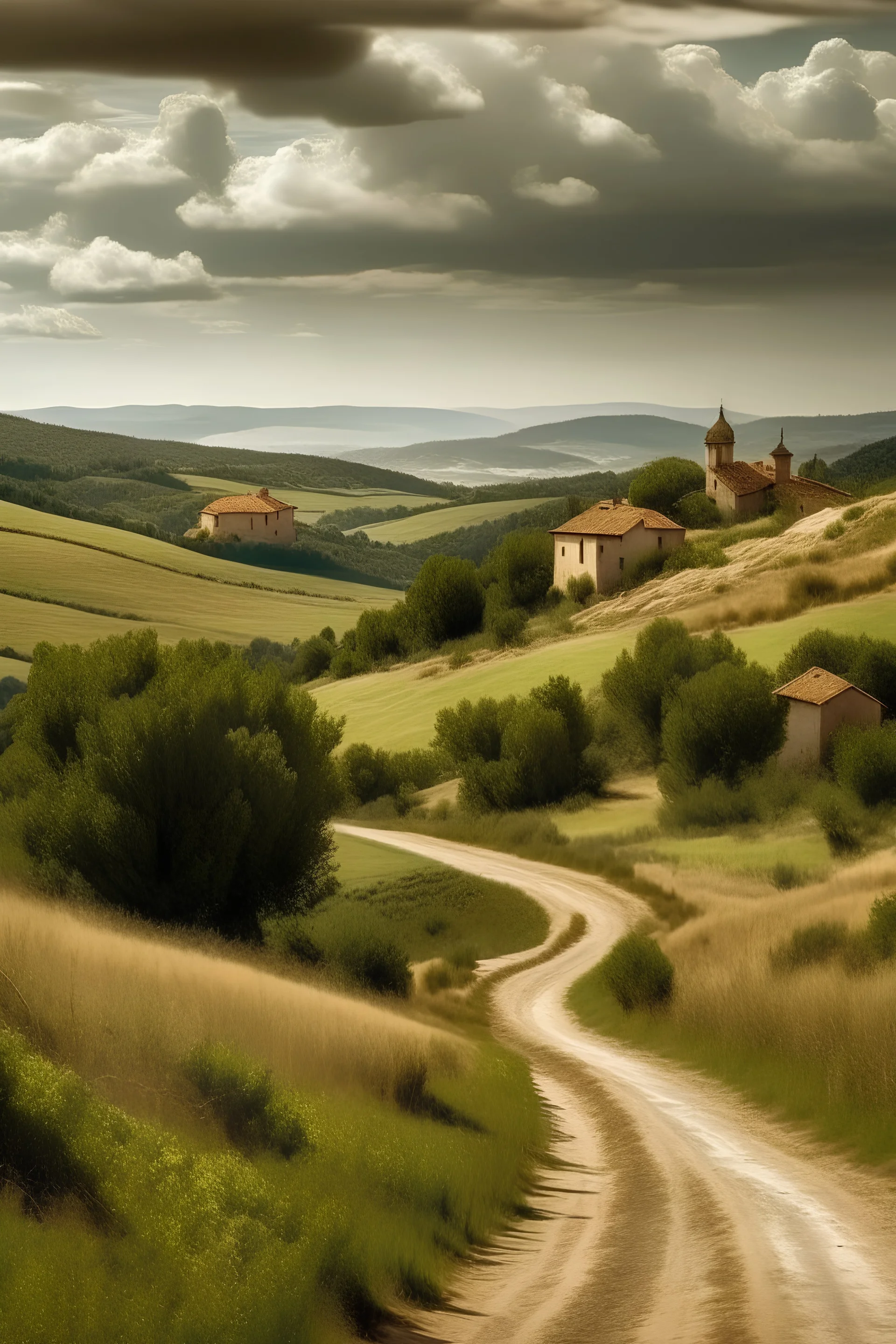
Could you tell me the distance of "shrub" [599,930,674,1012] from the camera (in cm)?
2270

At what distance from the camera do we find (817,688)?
46.6 meters

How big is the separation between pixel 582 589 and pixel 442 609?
33.1 ft

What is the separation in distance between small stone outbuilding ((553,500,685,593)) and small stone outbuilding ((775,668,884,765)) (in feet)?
120

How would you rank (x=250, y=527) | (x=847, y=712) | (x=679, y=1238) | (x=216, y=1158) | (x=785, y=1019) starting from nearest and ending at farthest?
(x=216, y=1158), (x=679, y=1238), (x=785, y=1019), (x=847, y=712), (x=250, y=527)

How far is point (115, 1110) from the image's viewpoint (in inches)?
339

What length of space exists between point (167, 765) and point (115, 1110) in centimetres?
1767

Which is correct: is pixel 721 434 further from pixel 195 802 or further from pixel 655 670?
pixel 195 802

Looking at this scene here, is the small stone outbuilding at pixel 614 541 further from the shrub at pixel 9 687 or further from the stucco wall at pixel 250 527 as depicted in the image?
the stucco wall at pixel 250 527

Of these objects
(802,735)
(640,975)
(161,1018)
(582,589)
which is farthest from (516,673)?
(161,1018)

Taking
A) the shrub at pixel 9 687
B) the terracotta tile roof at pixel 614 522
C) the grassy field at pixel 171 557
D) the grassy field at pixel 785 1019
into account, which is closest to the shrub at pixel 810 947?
the grassy field at pixel 785 1019

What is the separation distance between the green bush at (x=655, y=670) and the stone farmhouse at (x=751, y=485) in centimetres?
3917

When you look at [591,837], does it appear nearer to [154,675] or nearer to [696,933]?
[154,675]

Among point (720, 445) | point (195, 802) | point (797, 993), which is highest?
point (720, 445)

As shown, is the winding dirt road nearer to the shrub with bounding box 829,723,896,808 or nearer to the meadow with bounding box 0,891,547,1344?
the meadow with bounding box 0,891,547,1344
